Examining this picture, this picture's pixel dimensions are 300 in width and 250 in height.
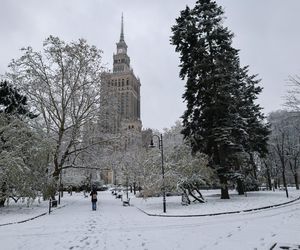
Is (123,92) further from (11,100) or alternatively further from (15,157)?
(15,157)

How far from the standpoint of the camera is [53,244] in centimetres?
1019

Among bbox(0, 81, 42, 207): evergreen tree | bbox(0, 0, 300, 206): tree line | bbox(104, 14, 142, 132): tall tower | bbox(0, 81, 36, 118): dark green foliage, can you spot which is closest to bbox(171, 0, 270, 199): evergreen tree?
bbox(0, 0, 300, 206): tree line

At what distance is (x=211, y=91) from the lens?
28172 millimetres

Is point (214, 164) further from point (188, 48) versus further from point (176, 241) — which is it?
point (176, 241)

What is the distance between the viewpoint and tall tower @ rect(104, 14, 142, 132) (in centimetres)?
3616

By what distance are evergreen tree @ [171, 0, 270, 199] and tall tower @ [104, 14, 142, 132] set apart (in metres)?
9.32

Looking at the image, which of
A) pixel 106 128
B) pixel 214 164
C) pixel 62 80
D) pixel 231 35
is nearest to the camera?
pixel 214 164

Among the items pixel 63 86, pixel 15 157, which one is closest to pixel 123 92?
pixel 63 86

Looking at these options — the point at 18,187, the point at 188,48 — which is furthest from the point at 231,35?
the point at 18,187

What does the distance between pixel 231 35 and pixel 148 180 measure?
16128 mm

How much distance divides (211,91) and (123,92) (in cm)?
7564

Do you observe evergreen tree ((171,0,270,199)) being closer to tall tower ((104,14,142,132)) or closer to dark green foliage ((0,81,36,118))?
tall tower ((104,14,142,132))

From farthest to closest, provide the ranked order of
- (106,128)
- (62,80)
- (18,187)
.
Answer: (106,128) → (62,80) → (18,187)

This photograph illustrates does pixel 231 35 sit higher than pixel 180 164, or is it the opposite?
pixel 231 35
